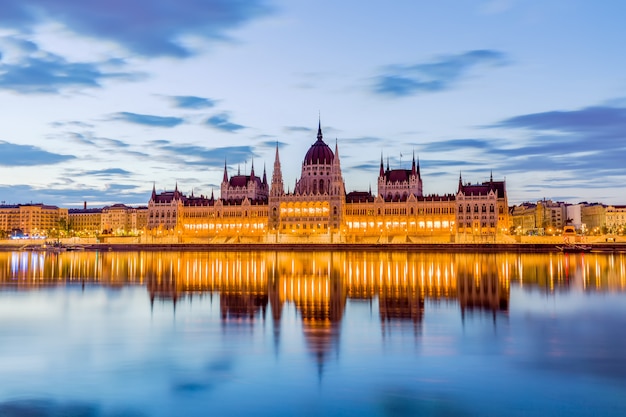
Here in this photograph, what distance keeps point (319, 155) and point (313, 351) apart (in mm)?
117004

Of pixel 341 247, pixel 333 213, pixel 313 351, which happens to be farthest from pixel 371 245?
pixel 313 351

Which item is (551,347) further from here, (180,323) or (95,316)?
(95,316)

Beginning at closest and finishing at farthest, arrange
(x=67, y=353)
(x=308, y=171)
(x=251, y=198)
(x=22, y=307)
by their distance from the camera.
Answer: (x=67, y=353), (x=22, y=307), (x=308, y=171), (x=251, y=198)

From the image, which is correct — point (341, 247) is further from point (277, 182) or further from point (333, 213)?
point (277, 182)

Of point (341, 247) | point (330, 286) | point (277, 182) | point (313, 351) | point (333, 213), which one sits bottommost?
point (313, 351)

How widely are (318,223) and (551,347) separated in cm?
10447

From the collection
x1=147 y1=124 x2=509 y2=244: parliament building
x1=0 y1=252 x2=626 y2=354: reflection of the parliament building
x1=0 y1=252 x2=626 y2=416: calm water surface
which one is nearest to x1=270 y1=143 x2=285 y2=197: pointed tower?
x1=147 y1=124 x2=509 y2=244: parliament building

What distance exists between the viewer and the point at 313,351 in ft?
62.8

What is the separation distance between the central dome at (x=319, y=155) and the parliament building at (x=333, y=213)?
0.73 ft

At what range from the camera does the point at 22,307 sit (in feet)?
99.1

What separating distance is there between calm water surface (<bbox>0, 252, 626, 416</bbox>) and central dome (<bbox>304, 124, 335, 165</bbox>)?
97062 millimetres

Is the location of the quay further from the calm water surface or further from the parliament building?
the calm water surface

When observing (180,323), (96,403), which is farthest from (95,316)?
(96,403)

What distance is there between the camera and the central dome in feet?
440
